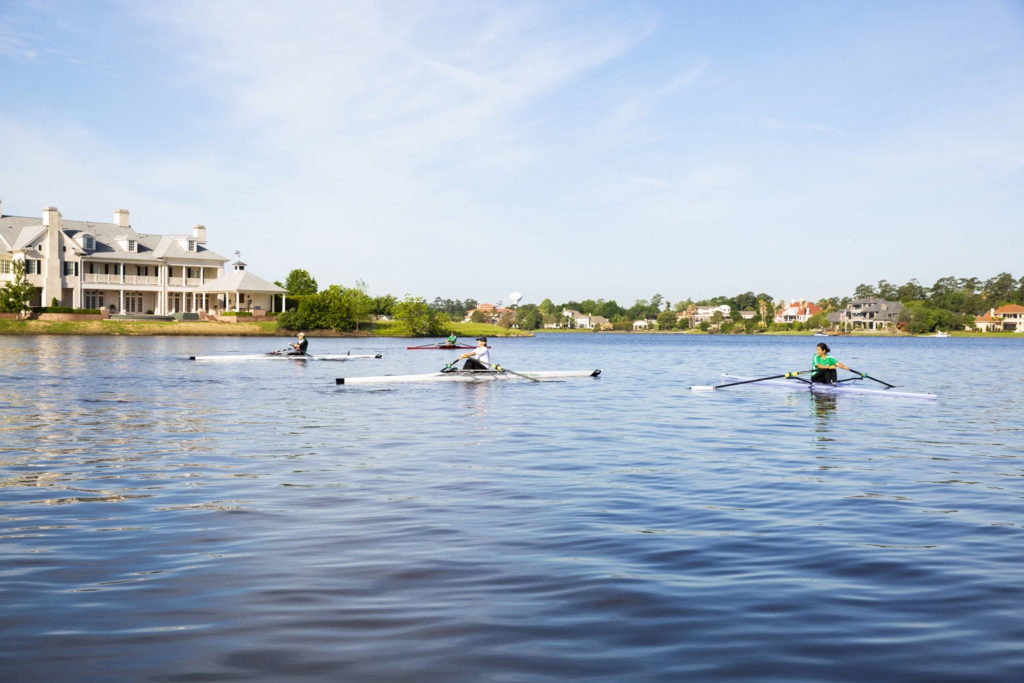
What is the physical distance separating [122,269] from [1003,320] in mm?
186230

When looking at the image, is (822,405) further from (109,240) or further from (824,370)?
(109,240)

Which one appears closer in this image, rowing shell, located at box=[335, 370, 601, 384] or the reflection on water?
the reflection on water

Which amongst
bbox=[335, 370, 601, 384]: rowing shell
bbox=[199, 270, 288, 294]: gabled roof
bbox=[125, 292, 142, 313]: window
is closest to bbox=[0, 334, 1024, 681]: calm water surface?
bbox=[335, 370, 601, 384]: rowing shell

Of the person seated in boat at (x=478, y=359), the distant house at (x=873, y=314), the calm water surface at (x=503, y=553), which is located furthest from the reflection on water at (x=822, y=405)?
the distant house at (x=873, y=314)

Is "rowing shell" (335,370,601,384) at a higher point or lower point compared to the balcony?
lower

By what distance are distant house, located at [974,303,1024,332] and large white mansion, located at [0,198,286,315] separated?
16872 centimetres

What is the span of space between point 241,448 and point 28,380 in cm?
1743

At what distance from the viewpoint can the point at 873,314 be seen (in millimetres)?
188250

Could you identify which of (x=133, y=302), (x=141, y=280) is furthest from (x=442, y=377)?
(x=133, y=302)

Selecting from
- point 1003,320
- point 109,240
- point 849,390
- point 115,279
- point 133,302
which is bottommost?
point 849,390

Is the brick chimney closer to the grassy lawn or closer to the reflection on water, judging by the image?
the grassy lawn

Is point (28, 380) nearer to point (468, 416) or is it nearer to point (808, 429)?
point (468, 416)

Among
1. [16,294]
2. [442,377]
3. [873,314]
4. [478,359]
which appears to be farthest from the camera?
[873,314]

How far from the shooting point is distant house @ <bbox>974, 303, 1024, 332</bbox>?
589 feet
